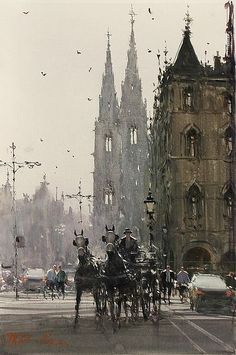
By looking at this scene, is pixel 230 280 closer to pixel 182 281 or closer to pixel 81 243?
pixel 182 281

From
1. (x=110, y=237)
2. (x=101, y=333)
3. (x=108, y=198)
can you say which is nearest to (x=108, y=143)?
(x=108, y=198)

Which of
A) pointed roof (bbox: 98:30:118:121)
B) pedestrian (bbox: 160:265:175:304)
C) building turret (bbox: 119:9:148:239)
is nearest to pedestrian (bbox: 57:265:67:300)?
building turret (bbox: 119:9:148:239)

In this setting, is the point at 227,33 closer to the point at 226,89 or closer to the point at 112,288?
the point at 226,89

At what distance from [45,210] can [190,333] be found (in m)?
3.37

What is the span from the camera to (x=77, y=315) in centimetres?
2038

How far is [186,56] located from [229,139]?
1.63 metres

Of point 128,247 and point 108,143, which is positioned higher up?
point 108,143

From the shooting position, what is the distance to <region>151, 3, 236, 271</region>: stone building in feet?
69.2

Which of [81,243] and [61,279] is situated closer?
[81,243]

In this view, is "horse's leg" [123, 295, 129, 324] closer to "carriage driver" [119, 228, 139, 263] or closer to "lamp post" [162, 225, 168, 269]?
"carriage driver" [119, 228, 139, 263]

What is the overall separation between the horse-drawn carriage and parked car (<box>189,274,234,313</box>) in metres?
2.30

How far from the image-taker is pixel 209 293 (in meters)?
24.7

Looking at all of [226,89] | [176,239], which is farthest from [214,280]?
[226,89]
